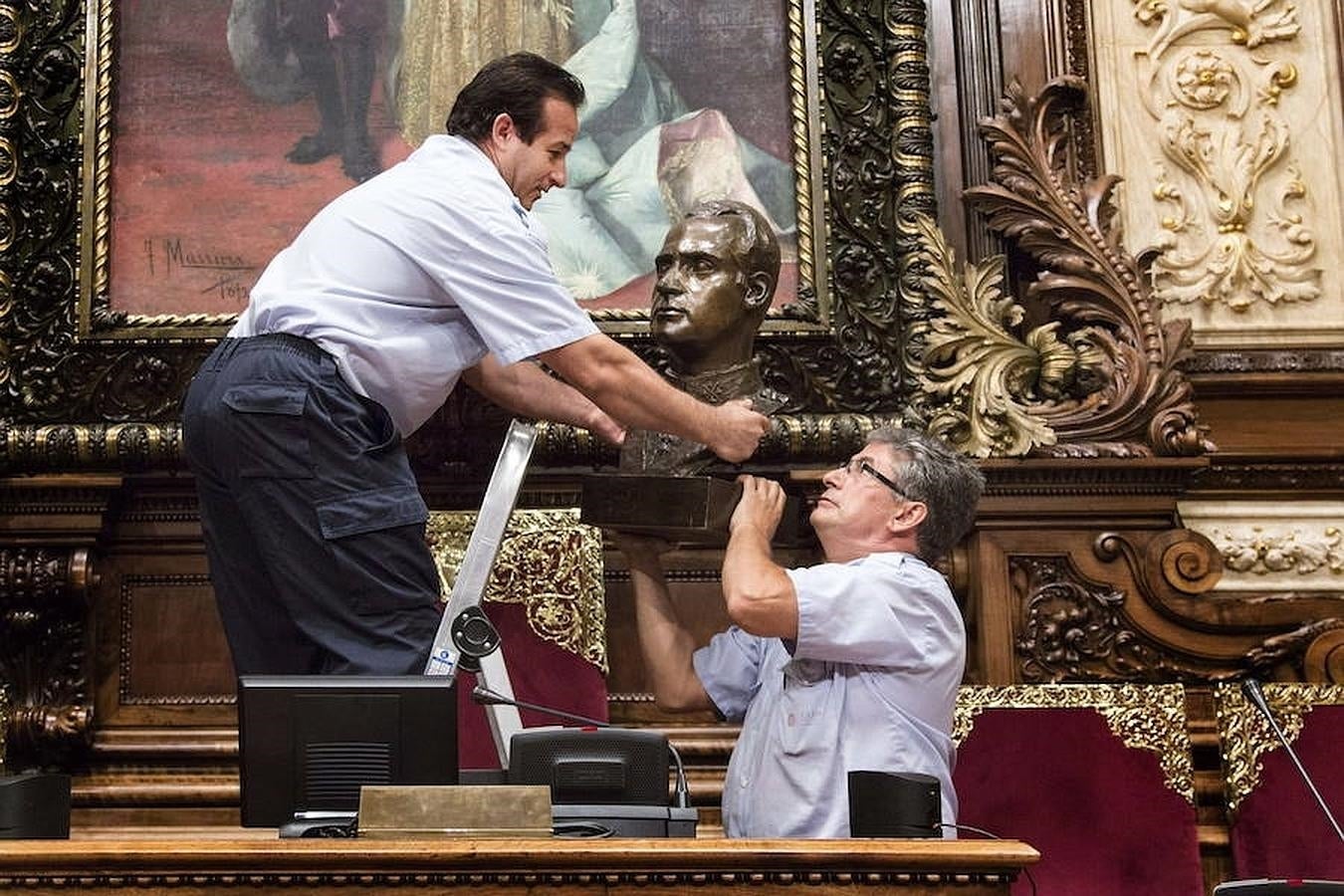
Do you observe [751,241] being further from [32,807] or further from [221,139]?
[32,807]

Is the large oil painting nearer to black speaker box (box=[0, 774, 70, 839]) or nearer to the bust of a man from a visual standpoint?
the bust of a man

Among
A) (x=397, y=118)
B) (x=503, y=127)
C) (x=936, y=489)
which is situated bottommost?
(x=936, y=489)

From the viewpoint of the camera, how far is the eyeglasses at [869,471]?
3064mm

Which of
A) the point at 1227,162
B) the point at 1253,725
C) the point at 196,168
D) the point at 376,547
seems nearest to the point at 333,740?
the point at 376,547

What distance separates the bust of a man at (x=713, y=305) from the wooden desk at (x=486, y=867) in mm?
1530

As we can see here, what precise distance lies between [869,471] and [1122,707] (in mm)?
830

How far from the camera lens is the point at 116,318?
3.88 metres

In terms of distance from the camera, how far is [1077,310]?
12.9 feet

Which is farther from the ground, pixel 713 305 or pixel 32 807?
pixel 713 305

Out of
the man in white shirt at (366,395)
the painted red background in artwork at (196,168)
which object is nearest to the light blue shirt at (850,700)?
the man in white shirt at (366,395)

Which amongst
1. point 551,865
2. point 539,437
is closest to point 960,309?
point 539,437

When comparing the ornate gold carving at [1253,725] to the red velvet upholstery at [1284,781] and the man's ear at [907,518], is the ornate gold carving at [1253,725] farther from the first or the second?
the man's ear at [907,518]

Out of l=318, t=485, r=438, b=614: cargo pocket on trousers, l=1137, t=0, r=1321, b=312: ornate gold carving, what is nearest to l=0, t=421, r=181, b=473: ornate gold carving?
l=318, t=485, r=438, b=614: cargo pocket on trousers

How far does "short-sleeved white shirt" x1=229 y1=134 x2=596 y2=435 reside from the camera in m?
2.89
